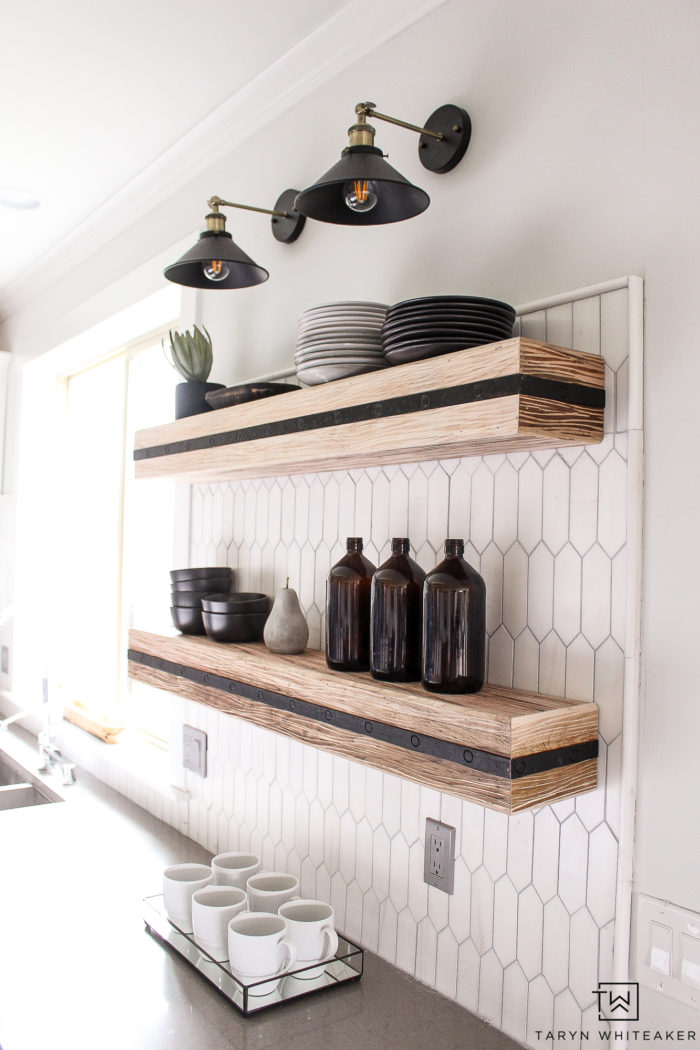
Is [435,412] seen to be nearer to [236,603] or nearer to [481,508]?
[481,508]

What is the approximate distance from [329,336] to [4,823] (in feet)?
5.60

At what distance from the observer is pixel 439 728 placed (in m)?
1.11

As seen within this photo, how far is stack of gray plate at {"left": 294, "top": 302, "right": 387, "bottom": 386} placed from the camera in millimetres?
1368

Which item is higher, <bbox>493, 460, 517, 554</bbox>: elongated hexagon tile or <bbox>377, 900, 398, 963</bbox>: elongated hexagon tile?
<bbox>493, 460, 517, 554</bbox>: elongated hexagon tile

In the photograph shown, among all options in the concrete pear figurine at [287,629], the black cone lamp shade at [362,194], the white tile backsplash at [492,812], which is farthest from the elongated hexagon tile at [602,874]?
the black cone lamp shade at [362,194]

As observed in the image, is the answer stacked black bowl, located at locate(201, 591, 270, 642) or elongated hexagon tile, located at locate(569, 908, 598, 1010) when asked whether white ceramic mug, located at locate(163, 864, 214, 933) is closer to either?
stacked black bowl, located at locate(201, 591, 270, 642)

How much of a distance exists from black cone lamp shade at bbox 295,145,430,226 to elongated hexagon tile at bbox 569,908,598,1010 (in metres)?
1.08

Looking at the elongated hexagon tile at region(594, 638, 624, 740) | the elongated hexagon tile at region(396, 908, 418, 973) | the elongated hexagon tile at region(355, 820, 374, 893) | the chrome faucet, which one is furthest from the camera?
the chrome faucet

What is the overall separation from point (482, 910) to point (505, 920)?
0.05 m

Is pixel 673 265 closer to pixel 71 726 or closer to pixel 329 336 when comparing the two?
pixel 329 336

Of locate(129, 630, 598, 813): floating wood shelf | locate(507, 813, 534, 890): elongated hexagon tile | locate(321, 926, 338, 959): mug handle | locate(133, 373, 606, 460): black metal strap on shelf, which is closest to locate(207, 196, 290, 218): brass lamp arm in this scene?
locate(133, 373, 606, 460): black metal strap on shelf

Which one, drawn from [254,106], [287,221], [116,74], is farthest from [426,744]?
[116,74]

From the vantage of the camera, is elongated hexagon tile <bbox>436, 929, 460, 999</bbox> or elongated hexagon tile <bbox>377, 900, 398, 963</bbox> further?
elongated hexagon tile <bbox>377, 900, 398, 963</bbox>

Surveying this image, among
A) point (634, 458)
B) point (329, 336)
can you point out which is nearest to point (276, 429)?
point (329, 336)
